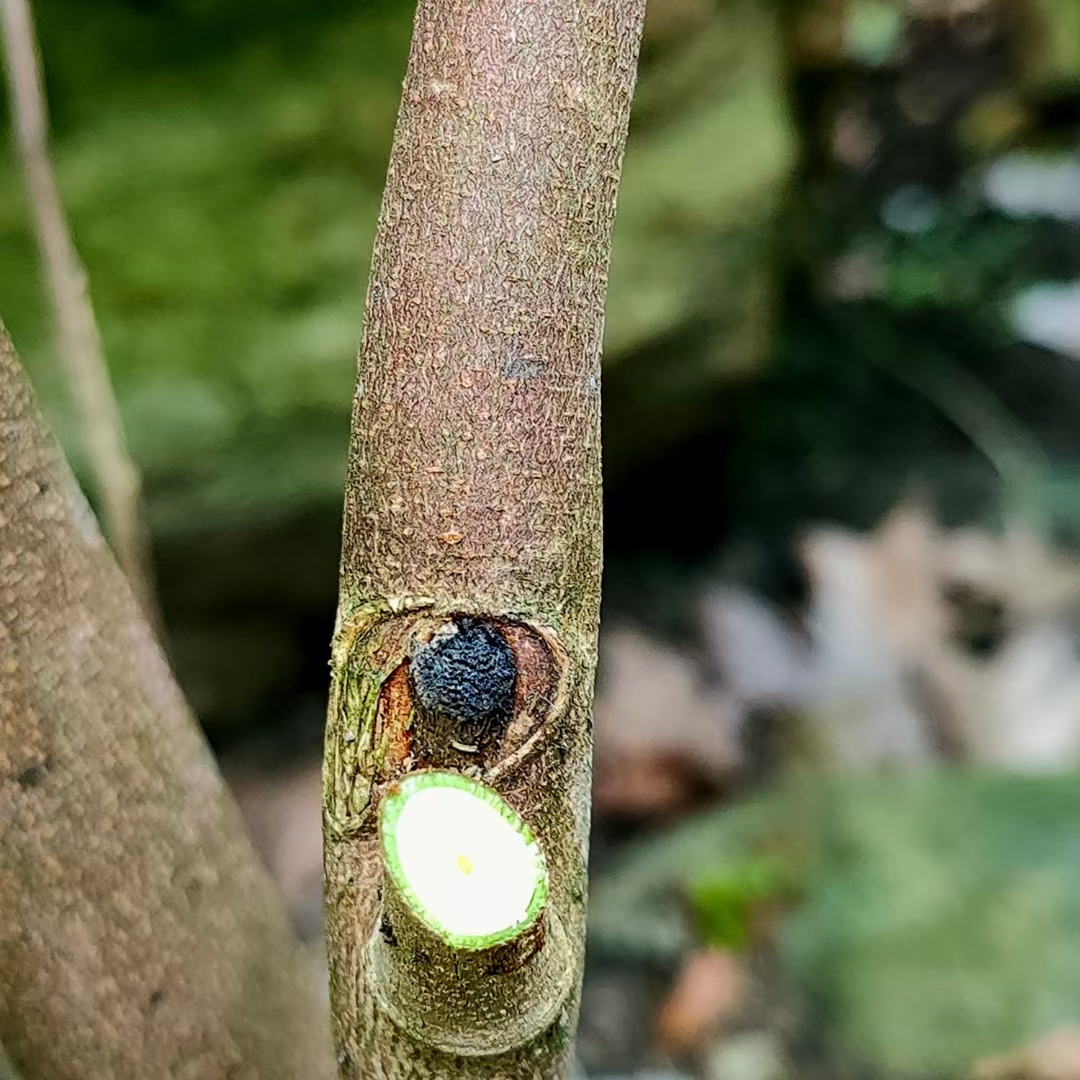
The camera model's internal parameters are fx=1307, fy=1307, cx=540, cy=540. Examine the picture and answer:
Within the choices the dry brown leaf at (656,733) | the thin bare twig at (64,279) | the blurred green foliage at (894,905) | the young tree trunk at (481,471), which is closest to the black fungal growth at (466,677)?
the young tree trunk at (481,471)

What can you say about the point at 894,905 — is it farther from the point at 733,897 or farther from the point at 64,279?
the point at 64,279

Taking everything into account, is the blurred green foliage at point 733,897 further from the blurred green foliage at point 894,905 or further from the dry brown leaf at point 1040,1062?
the dry brown leaf at point 1040,1062

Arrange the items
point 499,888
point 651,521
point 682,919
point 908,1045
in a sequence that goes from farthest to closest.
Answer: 1. point 651,521
2. point 682,919
3. point 908,1045
4. point 499,888

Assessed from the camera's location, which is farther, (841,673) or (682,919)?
(841,673)

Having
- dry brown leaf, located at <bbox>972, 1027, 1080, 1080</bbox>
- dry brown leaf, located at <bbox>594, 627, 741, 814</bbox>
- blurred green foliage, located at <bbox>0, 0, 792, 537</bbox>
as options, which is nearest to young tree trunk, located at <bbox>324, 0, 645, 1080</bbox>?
dry brown leaf, located at <bbox>972, 1027, 1080, 1080</bbox>

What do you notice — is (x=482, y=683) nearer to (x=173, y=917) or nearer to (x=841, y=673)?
(x=173, y=917)

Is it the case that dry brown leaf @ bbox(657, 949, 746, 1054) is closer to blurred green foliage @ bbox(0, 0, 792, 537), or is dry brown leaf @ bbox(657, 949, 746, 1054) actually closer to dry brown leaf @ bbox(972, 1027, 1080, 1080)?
dry brown leaf @ bbox(972, 1027, 1080, 1080)

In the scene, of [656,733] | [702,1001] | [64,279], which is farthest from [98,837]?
[656,733]

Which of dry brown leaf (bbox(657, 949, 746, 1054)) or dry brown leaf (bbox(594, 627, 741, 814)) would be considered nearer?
dry brown leaf (bbox(657, 949, 746, 1054))

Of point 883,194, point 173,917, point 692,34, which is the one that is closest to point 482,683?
point 173,917
